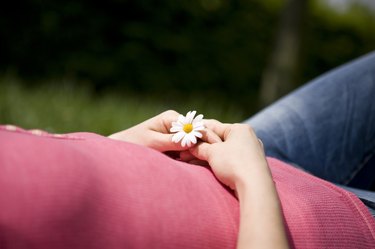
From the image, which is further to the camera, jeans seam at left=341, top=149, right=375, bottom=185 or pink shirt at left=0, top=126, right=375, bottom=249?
jeans seam at left=341, top=149, right=375, bottom=185

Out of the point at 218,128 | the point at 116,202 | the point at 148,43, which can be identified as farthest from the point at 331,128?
the point at 148,43

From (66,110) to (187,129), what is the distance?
2.82m

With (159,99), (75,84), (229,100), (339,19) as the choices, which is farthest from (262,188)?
(339,19)

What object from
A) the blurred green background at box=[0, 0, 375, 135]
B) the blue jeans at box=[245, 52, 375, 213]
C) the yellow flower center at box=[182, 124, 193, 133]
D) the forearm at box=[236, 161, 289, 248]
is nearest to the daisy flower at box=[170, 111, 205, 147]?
the yellow flower center at box=[182, 124, 193, 133]

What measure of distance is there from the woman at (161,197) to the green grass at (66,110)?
2445 millimetres

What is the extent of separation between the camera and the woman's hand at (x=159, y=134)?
140 centimetres

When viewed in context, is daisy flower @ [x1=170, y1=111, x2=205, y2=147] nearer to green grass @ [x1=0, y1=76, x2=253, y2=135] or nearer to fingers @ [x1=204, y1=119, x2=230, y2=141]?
fingers @ [x1=204, y1=119, x2=230, y2=141]

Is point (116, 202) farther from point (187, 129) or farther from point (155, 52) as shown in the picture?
point (155, 52)

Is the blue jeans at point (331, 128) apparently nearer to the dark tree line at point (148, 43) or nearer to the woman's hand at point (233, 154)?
the woman's hand at point (233, 154)

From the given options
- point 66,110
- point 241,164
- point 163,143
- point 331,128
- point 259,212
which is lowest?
point 259,212

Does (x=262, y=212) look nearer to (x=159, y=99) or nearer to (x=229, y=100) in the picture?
(x=159, y=99)

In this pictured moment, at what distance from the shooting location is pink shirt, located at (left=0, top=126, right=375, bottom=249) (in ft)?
3.25

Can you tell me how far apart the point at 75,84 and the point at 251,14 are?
6.92 feet

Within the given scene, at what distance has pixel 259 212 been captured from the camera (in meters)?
1.14
